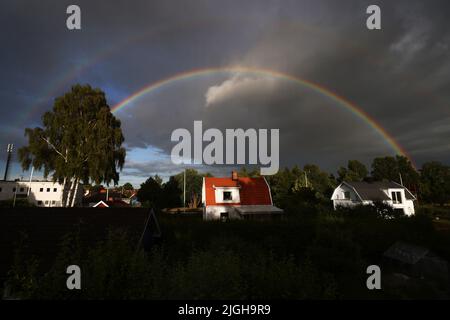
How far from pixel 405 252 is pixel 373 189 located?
23170 millimetres

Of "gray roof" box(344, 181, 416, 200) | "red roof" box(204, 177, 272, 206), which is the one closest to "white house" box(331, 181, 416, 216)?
"gray roof" box(344, 181, 416, 200)

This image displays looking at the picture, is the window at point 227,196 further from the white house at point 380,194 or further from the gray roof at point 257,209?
the white house at point 380,194

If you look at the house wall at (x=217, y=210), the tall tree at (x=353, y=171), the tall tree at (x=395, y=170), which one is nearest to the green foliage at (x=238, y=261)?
the house wall at (x=217, y=210)

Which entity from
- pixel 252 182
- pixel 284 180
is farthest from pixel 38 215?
pixel 284 180

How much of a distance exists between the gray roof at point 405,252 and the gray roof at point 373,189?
19558 millimetres

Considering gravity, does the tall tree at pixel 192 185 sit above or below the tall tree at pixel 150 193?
above

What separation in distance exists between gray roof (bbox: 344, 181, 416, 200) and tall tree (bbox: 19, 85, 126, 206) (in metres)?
32.1

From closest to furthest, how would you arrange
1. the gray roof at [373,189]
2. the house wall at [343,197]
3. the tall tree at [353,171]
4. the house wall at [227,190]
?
the house wall at [227,190]
the gray roof at [373,189]
the house wall at [343,197]
the tall tree at [353,171]

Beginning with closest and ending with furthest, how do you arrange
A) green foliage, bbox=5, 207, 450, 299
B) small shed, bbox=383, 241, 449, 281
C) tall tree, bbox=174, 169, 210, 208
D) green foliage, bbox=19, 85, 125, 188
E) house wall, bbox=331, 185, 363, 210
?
green foliage, bbox=5, 207, 450, 299 < small shed, bbox=383, 241, 449, 281 < green foliage, bbox=19, 85, 125, 188 < house wall, bbox=331, 185, 363, 210 < tall tree, bbox=174, 169, 210, 208

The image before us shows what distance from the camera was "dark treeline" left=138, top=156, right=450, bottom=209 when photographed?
38156 mm

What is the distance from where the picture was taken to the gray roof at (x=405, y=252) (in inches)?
471

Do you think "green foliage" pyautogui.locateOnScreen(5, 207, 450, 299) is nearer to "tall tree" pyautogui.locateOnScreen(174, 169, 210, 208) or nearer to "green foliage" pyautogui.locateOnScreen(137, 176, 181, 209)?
"green foliage" pyautogui.locateOnScreen(137, 176, 181, 209)
